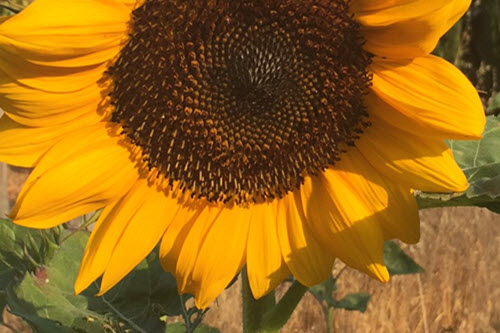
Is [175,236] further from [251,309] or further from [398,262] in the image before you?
[398,262]

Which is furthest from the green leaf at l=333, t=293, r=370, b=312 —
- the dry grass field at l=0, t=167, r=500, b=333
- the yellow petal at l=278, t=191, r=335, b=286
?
the dry grass field at l=0, t=167, r=500, b=333

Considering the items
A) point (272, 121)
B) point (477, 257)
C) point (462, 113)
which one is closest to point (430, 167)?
point (462, 113)

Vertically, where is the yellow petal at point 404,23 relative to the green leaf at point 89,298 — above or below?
above

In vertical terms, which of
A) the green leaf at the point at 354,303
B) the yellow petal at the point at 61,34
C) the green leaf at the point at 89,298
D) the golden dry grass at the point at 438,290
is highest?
the yellow petal at the point at 61,34

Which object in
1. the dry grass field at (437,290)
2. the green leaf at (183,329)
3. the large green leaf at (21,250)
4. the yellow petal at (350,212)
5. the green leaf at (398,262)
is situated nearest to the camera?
the yellow petal at (350,212)

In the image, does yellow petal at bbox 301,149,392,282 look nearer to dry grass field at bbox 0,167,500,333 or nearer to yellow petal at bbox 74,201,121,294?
yellow petal at bbox 74,201,121,294

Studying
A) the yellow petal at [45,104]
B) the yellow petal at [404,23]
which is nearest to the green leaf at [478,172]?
the yellow petal at [404,23]

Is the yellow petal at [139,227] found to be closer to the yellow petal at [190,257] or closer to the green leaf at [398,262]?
the yellow petal at [190,257]
